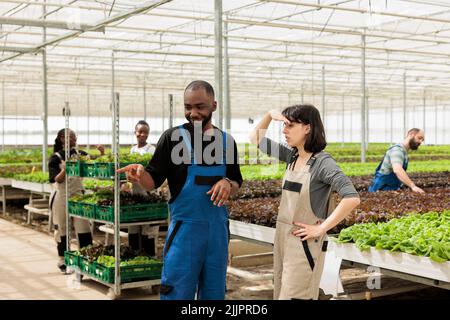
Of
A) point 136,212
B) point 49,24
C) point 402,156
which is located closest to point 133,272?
point 136,212

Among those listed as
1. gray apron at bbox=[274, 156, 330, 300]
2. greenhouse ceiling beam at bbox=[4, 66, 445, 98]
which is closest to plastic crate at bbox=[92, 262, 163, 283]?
gray apron at bbox=[274, 156, 330, 300]

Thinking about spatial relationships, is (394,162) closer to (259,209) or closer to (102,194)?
(259,209)

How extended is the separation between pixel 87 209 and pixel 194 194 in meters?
3.37

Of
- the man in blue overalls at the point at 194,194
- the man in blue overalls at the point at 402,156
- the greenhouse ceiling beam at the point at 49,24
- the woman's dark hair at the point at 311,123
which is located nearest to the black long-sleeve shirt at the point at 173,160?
the man in blue overalls at the point at 194,194

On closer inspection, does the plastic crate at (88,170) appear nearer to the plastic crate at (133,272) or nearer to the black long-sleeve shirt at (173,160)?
the plastic crate at (133,272)

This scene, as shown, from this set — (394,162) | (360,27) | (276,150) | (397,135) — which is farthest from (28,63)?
(397,135)

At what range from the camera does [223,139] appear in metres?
2.66

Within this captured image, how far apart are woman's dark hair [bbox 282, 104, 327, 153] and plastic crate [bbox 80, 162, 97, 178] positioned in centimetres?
341

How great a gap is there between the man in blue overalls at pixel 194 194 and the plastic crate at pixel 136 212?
2795mm

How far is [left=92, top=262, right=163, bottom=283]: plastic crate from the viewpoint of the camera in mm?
5242

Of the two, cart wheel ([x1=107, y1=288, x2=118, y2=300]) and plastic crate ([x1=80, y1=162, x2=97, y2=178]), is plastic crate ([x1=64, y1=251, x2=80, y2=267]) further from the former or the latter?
plastic crate ([x1=80, y1=162, x2=97, y2=178])

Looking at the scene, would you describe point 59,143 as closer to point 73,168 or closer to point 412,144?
point 73,168

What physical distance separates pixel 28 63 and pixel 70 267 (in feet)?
51.7
